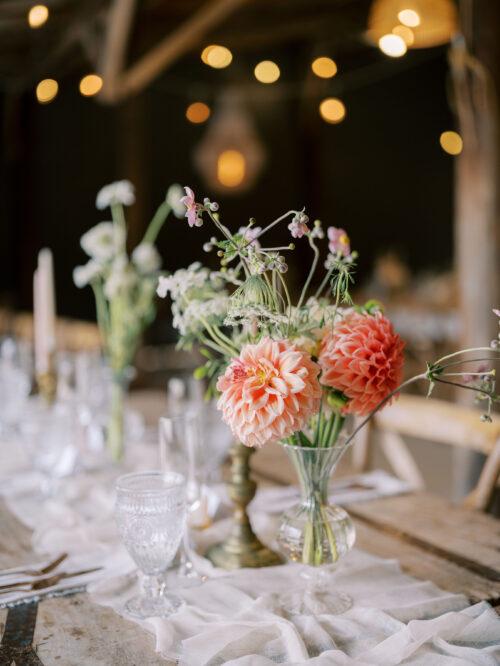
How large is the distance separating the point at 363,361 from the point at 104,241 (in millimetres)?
1091

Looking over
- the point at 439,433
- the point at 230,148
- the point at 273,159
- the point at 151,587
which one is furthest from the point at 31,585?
the point at 273,159

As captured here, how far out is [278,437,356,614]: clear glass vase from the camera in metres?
1.21

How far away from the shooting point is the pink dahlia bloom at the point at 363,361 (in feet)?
3.74

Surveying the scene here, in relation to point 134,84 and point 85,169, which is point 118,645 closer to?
point 134,84

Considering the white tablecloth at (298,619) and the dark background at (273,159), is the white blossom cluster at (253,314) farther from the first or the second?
the dark background at (273,159)

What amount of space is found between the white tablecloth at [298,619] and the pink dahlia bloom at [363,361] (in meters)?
0.31

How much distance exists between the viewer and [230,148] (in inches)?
301

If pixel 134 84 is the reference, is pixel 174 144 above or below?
above

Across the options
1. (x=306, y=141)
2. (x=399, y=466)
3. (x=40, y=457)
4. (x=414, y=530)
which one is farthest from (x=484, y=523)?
(x=306, y=141)

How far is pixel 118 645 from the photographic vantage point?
42.5 inches

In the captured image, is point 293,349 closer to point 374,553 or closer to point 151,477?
point 151,477

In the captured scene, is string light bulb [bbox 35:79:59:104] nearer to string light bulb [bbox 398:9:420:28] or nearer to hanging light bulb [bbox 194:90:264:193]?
string light bulb [bbox 398:9:420:28]

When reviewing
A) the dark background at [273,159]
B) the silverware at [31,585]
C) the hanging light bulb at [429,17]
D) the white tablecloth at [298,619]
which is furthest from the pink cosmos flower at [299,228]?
the dark background at [273,159]

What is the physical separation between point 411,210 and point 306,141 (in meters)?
1.56
